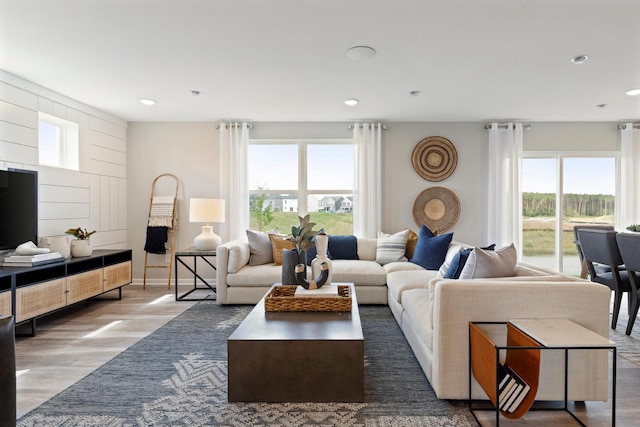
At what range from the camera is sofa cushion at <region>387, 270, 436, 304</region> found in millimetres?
Answer: 3182

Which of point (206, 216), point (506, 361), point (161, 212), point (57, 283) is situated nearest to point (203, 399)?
point (506, 361)

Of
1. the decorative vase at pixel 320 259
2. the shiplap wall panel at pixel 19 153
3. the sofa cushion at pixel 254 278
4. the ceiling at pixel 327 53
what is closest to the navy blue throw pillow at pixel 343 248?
the sofa cushion at pixel 254 278

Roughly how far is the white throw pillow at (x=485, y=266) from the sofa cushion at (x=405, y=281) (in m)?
0.87

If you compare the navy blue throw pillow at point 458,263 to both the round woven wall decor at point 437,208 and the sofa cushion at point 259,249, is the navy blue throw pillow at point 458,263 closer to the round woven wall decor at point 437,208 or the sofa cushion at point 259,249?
the sofa cushion at point 259,249

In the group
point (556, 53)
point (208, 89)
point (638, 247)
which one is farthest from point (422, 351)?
point (208, 89)

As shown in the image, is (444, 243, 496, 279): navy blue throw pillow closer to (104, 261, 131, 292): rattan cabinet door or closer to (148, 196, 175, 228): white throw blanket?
(104, 261, 131, 292): rattan cabinet door

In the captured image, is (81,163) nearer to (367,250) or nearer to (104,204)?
(104,204)

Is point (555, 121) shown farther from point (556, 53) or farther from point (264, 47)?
point (264, 47)

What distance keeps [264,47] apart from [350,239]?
2622 mm

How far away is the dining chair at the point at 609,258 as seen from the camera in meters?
3.21

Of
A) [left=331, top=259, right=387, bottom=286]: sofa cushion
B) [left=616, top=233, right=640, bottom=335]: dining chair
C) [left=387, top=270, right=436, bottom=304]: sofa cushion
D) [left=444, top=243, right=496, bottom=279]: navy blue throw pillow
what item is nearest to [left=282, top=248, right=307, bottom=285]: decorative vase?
[left=387, top=270, right=436, bottom=304]: sofa cushion

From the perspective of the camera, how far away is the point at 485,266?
7.53 feet

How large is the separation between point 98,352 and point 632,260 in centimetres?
420

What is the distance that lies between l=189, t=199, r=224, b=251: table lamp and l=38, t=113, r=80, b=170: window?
1.41m
